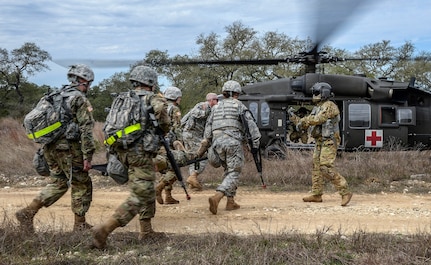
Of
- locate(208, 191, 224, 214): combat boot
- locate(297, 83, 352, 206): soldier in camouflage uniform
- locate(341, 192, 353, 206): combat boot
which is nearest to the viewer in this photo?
locate(208, 191, 224, 214): combat boot

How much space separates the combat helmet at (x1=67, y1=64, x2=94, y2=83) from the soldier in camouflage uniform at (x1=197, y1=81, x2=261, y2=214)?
2081 mm

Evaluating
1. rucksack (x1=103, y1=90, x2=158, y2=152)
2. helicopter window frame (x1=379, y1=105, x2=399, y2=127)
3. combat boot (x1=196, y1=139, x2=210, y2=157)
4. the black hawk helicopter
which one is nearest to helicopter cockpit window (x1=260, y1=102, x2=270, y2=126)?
the black hawk helicopter

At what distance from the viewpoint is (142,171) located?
5270mm

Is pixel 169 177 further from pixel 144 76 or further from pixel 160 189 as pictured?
pixel 144 76

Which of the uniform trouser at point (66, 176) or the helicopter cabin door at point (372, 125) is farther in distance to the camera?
the helicopter cabin door at point (372, 125)

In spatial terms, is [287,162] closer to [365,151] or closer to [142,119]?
[365,151]

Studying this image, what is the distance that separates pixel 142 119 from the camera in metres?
5.28

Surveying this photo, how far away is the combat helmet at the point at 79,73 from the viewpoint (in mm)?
5941

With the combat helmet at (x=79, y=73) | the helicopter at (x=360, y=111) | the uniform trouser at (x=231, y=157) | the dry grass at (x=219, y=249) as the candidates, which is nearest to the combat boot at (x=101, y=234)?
the dry grass at (x=219, y=249)

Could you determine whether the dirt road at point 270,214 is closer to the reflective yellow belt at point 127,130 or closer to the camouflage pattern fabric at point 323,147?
the camouflage pattern fabric at point 323,147

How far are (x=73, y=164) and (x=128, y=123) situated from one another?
40.9 inches

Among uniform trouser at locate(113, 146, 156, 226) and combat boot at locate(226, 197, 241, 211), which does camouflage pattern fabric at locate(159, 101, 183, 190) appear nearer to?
combat boot at locate(226, 197, 241, 211)

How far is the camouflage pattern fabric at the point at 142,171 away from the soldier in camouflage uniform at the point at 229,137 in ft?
6.03

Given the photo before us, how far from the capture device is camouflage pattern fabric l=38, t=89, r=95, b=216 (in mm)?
5742
